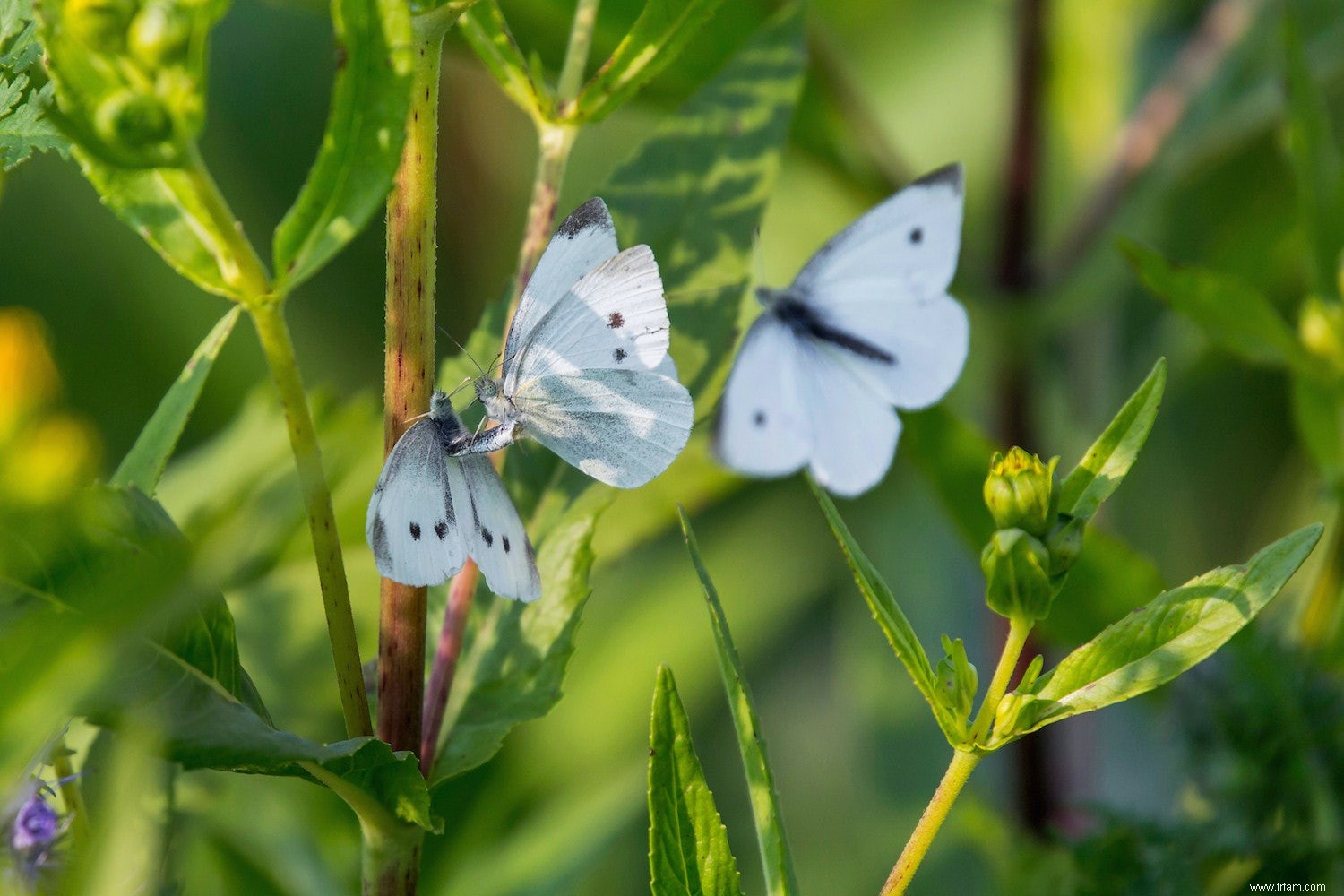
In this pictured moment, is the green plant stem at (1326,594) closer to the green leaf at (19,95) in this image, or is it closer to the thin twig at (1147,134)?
the thin twig at (1147,134)

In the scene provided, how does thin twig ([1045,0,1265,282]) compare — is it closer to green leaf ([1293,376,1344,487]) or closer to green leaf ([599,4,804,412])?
green leaf ([1293,376,1344,487])

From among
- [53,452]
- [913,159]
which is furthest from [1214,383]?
[53,452]

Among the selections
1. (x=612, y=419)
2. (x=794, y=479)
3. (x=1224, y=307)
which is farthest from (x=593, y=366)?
(x=794, y=479)

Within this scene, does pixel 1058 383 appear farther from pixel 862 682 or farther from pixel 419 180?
pixel 419 180

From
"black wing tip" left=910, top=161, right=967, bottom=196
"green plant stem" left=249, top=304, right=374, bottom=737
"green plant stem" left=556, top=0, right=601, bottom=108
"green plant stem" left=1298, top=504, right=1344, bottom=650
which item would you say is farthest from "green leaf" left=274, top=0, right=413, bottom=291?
"green plant stem" left=1298, top=504, right=1344, bottom=650

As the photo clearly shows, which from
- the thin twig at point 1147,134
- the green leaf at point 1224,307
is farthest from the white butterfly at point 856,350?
the thin twig at point 1147,134

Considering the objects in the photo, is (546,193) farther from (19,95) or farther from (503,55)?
(19,95)
